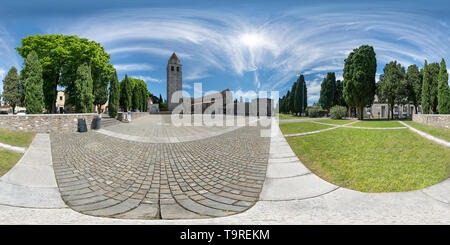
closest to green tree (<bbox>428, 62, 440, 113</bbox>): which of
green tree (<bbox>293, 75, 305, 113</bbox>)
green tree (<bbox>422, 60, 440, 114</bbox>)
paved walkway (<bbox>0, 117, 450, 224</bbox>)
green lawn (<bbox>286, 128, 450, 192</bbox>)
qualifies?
green tree (<bbox>422, 60, 440, 114</bbox>)

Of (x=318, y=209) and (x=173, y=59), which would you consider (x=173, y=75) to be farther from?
(x=318, y=209)

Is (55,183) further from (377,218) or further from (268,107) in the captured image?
(268,107)

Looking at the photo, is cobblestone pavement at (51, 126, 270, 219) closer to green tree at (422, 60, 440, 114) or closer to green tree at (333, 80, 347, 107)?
green tree at (422, 60, 440, 114)

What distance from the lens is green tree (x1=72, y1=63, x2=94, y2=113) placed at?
1315cm

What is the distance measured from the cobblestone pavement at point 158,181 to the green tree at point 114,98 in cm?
1309

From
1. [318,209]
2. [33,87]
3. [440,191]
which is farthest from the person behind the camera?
[33,87]

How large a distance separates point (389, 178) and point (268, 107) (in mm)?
32802

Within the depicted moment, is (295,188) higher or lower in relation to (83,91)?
lower

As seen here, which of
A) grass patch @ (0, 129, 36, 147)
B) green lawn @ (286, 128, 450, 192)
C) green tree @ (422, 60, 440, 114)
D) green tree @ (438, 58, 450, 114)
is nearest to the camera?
green lawn @ (286, 128, 450, 192)

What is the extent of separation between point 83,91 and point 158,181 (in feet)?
46.6

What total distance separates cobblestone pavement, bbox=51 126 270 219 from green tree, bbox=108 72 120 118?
13092mm

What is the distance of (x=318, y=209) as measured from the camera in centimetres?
238

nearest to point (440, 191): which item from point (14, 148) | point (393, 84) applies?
point (14, 148)

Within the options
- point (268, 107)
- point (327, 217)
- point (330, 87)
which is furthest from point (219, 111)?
point (327, 217)
